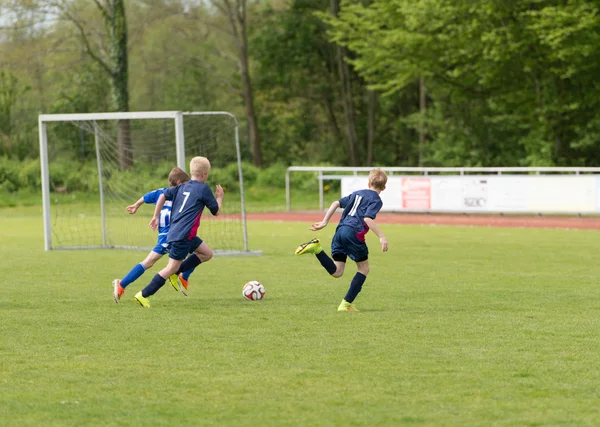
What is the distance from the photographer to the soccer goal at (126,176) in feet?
63.5

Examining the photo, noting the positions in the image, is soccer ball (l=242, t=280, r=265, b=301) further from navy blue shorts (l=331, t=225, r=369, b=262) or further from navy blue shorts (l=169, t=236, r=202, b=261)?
navy blue shorts (l=331, t=225, r=369, b=262)

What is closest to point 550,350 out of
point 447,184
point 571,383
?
point 571,383

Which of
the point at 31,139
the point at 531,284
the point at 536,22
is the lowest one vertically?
the point at 531,284

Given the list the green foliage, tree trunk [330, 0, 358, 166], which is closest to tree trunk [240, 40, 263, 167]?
the green foliage

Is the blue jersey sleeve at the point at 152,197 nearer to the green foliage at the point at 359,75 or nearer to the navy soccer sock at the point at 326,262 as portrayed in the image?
the navy soccer sock at the point at 326,262

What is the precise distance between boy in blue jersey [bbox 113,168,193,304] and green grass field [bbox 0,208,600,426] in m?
0.24

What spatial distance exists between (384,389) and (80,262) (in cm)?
1085

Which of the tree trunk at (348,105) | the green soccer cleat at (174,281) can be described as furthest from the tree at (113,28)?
the green soccer cleat at (174,281)

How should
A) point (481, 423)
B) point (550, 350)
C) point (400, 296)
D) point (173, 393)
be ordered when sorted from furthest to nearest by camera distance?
point (400, 296)
point (550, 350)
point (173, 393)
point (481, 423)

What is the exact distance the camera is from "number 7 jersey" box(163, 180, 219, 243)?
435 inches

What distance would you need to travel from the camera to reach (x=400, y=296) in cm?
1188

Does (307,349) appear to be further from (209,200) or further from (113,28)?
(113,28)

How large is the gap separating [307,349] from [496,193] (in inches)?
768

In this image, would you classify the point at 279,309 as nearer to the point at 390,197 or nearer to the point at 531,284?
the point at 531,284
